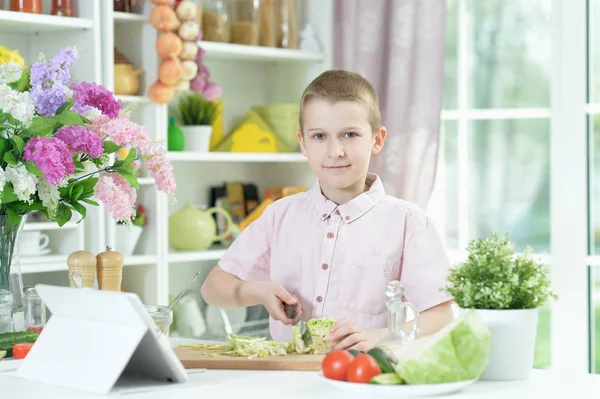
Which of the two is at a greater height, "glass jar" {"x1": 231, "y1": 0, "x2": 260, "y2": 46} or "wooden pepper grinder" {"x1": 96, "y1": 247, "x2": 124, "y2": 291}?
"glass jar" {"x1": 231, "y1": 0, "x2": 260, "y2": 46}

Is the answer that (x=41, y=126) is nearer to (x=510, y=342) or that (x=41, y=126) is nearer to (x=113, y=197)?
(x=113, y=197)

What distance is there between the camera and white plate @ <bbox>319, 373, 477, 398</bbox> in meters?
1.43

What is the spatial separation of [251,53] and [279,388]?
2.63 meters

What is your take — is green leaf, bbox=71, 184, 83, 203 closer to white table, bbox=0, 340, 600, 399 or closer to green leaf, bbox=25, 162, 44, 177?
green leaf, bbox=25, 162, 44, 177

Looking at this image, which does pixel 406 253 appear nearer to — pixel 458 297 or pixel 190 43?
pixel 458 297

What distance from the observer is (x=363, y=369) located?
1.46m

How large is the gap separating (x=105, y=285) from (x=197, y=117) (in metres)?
2.07

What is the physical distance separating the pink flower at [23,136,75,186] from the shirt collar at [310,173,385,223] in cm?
65

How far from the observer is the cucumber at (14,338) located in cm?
182

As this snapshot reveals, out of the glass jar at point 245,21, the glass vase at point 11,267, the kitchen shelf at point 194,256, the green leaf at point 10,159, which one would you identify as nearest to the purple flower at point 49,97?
the green leaf at point 10,159

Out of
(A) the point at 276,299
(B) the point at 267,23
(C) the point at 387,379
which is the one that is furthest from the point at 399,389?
(B) the point at 267,23

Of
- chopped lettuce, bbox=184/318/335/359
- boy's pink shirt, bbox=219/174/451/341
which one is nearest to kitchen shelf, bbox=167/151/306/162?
boy's pink shirt, bbox=219/174/451/341

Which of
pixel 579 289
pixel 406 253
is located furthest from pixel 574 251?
pixel 406 253

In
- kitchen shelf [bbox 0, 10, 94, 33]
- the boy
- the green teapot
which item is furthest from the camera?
the green teapot
